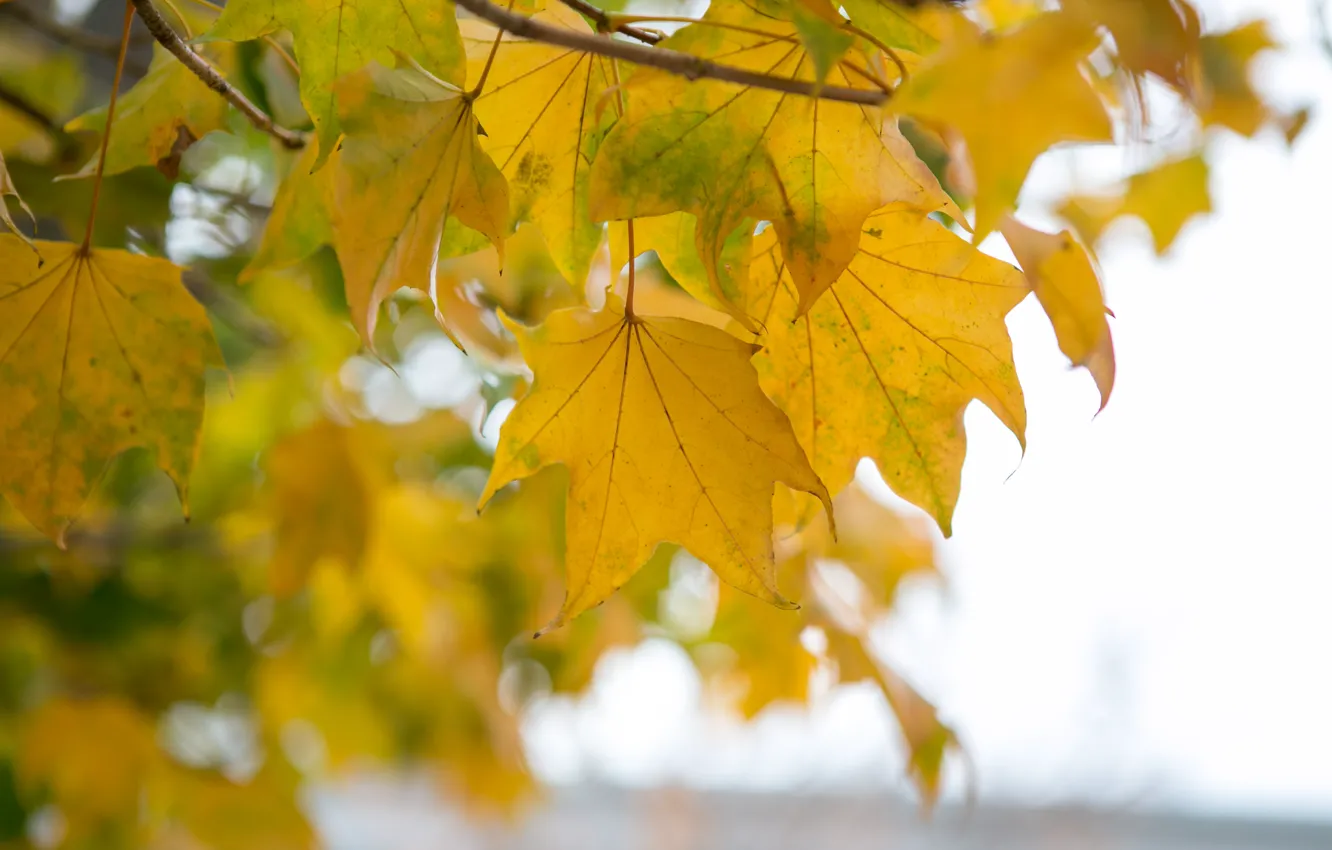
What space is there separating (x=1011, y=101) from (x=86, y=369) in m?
0.40

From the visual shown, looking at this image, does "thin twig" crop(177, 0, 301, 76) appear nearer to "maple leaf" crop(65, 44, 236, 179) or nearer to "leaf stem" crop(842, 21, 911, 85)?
"maple leaf" crop(65, 44, 236, 179)

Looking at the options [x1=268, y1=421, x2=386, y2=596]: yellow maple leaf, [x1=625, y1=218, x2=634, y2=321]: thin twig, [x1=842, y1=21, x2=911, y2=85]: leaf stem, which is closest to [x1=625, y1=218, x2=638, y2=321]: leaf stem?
[x1=625, y1=218, x2=634, y2=321]: thin twig

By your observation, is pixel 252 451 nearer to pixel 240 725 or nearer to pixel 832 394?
pixel 240 725

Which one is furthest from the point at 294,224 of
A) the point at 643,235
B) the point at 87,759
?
the point at 87,759

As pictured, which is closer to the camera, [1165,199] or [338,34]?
[338,34]

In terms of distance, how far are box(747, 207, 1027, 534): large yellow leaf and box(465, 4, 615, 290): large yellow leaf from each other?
8 centimetres

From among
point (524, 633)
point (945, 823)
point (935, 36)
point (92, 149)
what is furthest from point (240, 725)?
point (945, 823)

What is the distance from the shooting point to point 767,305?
1.38 feet

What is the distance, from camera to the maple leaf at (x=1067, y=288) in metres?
0.33

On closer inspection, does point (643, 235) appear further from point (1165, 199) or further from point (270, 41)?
point (1165, 199)

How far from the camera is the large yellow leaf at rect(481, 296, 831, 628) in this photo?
395mm

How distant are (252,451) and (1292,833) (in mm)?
2655

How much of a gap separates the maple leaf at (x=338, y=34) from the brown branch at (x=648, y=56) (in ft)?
0.29

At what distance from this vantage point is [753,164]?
37cm
